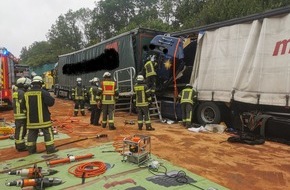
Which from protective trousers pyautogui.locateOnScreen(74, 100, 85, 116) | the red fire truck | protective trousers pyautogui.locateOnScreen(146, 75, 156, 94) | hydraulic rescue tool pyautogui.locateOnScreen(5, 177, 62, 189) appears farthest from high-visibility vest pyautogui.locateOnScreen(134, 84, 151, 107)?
the red fire truck

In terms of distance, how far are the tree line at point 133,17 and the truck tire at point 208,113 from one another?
12123 mm

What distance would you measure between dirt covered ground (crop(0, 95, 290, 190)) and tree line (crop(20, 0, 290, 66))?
14.0 m

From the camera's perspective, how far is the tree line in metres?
20.0

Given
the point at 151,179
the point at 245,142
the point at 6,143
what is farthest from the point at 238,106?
the point at 6,143

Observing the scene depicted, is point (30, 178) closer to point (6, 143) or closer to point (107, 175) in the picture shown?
point (107, 175)

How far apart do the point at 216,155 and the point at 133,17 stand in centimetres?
4078

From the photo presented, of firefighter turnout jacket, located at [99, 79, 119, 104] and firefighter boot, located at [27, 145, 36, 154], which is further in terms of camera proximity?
firefighter turnout jacket, located at [99, 79, 119, 104]

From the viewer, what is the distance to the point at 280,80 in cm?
662

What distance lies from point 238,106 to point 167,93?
10.7 feet

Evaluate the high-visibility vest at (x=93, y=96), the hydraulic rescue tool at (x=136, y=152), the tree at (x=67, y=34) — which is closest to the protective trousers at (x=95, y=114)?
the high-visibility vest at (x=93, y=96)

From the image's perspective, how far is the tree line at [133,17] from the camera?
20.0m

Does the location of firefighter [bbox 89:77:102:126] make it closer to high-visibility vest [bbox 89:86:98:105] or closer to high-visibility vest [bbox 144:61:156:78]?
high-visibility vest [bbox 89:86:98:105]

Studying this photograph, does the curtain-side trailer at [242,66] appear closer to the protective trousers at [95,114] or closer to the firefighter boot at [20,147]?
the protective trousers at [95,114]

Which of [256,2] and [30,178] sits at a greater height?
[256,2]
